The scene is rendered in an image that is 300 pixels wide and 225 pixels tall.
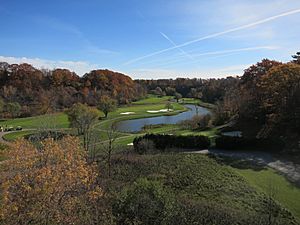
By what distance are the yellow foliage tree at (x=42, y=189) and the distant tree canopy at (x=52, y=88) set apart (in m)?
55.6

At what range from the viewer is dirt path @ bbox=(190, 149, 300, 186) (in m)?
19.7

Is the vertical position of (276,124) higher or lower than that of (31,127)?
higher

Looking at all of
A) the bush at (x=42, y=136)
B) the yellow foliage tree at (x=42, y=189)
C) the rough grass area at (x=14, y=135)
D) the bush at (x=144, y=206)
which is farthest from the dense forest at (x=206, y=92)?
the yellow foliage tree at (x=42, y=189)

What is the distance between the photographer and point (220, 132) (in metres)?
35.1

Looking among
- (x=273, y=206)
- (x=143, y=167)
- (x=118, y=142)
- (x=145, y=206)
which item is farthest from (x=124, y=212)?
(x=118, y=142)

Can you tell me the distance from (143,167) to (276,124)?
12262 millimetres

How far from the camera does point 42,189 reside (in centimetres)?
866

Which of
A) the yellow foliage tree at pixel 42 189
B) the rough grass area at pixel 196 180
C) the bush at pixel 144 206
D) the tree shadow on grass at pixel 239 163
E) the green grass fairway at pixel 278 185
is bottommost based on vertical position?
the tree shadow on grass at pixel 239 163

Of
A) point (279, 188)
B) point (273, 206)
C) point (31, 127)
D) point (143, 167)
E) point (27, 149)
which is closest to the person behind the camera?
point (27, 149)

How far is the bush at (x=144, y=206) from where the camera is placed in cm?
984

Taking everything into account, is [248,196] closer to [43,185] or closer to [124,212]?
[124,212]

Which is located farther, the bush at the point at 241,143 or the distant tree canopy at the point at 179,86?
the distant tree canopy at the point at 179,86

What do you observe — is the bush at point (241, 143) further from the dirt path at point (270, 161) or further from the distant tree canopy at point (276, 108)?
the dirt path at point (270, 161)

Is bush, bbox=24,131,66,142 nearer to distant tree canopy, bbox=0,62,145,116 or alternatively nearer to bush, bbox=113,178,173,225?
bush, bbox=113,178,173,225
